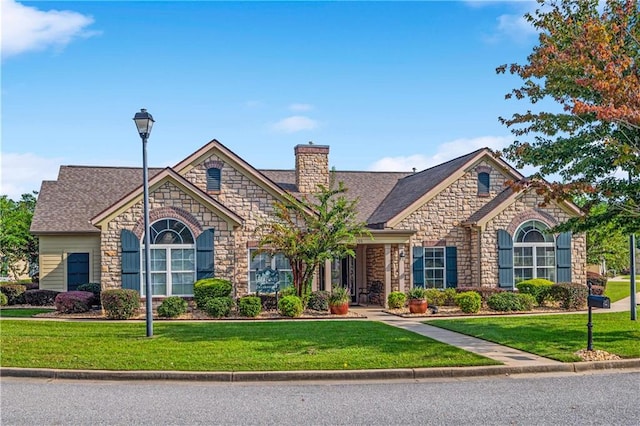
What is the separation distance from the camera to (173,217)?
66.6 ft

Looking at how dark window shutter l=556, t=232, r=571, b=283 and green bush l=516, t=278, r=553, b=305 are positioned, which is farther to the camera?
dark window shutter l=556, t=232, r=571, b=283

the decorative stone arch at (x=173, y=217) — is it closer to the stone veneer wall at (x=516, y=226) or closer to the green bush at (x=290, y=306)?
the green bush at (x=290, y=306)

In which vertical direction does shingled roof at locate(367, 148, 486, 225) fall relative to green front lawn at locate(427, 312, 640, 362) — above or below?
above

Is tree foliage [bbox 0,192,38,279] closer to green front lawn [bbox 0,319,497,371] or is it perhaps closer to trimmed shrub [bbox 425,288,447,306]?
green front lawn [bbox 0,319,497,371]

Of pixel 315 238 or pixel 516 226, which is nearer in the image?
pixel 315 238

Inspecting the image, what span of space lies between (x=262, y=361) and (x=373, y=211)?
1658 cm

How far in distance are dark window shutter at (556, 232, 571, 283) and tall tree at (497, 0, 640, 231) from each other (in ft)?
30.7

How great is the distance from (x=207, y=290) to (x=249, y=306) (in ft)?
5.85

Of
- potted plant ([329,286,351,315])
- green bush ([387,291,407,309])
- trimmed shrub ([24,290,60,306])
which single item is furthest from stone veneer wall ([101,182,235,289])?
green bush ([387,291,407,309])

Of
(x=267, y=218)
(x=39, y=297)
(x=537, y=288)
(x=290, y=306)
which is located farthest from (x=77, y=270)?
(x=537, y=288)

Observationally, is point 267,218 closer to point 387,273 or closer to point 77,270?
point 387,273

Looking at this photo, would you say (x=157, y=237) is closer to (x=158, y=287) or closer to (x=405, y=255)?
(x=158, y=287)

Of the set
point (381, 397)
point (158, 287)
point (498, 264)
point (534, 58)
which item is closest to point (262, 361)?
point (381, 397)

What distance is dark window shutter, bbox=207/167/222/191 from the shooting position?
2244 cm
